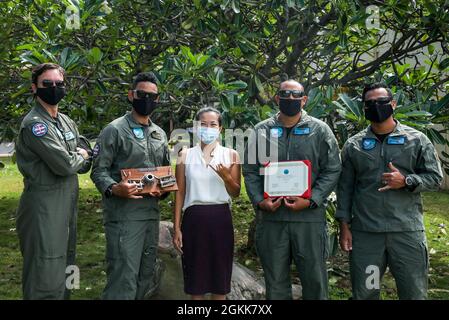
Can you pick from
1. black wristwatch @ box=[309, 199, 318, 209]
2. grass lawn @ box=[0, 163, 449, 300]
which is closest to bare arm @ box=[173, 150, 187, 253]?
black wristwatch @ box=[309, 199, 318, 209]

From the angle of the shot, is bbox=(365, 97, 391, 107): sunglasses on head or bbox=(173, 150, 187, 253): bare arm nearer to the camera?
bbox=(365, 97, 391, 107): sunglasses on head

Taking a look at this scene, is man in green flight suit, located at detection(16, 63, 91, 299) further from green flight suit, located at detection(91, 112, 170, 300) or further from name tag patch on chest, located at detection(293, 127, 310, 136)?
name tag patch on chest, located at detection(293, 127, 310, 136)

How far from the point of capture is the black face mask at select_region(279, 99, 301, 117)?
13.0 feet

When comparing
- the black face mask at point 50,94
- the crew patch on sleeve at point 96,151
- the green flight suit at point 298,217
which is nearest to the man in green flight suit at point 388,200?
the green flight suit at point 298,217

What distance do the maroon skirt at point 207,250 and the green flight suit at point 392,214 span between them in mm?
921

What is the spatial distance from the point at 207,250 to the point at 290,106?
3.86ft

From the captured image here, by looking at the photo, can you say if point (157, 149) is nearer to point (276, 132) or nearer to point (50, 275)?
point (276, 132)

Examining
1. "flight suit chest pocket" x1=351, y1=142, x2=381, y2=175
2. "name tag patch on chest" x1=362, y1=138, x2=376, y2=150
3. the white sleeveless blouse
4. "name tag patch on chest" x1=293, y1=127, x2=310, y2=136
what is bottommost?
the white sleeveless blouse

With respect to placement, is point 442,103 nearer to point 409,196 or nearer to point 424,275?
point 409,196

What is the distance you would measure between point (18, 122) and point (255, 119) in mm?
2909

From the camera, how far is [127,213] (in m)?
3.91

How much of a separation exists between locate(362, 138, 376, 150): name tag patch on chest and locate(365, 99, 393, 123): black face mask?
143 mm

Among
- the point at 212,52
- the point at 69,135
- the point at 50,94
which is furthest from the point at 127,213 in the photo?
the point at 212,52

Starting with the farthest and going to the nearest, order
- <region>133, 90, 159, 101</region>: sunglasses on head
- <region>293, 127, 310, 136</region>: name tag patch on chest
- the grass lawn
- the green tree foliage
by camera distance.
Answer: the grass lawn
the green tree foliage
<region>133, 90, 159, 101</region>: sunglasses on head
<region>293, 127, 310, 136</region>: name tag patch on chest
